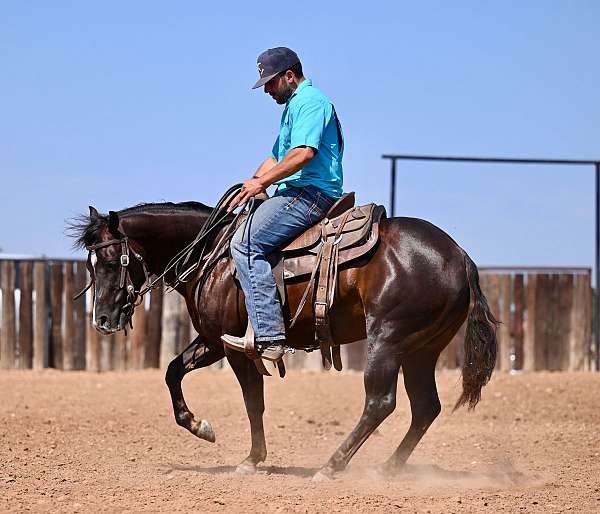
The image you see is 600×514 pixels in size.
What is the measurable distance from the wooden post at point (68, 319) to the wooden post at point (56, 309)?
8 centimetres

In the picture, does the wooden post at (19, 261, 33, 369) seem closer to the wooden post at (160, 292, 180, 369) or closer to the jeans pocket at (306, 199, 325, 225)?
the wooden post at (160, 292, 180, 369)

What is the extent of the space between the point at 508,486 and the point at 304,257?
2.11 metres

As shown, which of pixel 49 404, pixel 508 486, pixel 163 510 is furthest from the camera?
→ pixel 49 404

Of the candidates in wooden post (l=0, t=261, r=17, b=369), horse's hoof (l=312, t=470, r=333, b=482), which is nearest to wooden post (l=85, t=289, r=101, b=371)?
wooden post (l=0, t=261, r=17, b=369)

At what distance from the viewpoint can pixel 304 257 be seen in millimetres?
7352

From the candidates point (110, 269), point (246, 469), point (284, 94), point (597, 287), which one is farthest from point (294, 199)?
point (597, 287)

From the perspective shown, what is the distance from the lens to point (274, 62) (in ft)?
24.3

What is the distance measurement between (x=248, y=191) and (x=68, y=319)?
9.68 meters

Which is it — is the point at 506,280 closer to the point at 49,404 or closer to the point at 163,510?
the point at 49,404

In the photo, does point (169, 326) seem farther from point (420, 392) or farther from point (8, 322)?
point (420, 392)

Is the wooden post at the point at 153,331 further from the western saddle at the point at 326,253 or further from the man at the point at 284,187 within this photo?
the western saddle at the point at 326,253

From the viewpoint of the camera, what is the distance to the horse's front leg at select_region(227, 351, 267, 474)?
25.4 ft

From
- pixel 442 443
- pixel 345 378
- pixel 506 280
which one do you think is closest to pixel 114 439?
pixel 442 443

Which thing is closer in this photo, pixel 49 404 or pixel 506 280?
pixel 49 404
